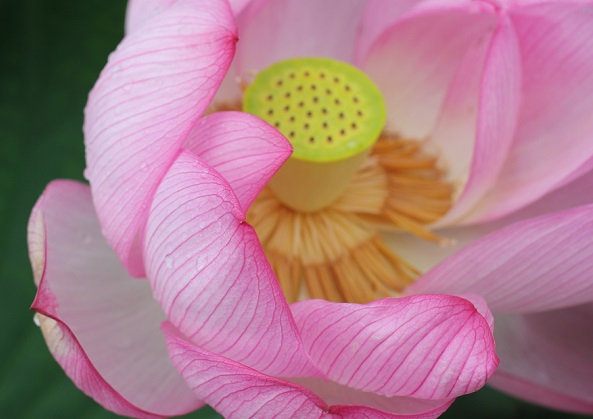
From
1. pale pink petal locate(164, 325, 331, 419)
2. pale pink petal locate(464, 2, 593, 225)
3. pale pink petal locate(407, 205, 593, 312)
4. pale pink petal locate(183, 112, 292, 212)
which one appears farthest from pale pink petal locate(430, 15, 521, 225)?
pale pink petal locate(164, 325, 331, 419)

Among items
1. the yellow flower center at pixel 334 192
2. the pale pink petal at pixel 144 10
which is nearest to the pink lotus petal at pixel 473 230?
the yellow flower center at pixel 334 192

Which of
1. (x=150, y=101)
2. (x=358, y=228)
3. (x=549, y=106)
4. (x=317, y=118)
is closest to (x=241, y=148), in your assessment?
(x=150, y=101)

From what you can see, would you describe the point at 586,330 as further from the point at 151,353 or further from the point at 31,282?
the point at 31,282

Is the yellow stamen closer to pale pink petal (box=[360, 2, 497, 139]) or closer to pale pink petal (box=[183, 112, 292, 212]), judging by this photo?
pale pink petal (box=[360, 2, 497, 139])

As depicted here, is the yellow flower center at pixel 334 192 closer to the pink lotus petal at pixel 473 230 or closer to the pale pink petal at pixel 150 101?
the pink lotus petal at pixel 473 230

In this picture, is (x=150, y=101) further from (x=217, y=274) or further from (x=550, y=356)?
(x=550, y=356)

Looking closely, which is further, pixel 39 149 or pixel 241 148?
pixel 39 149
